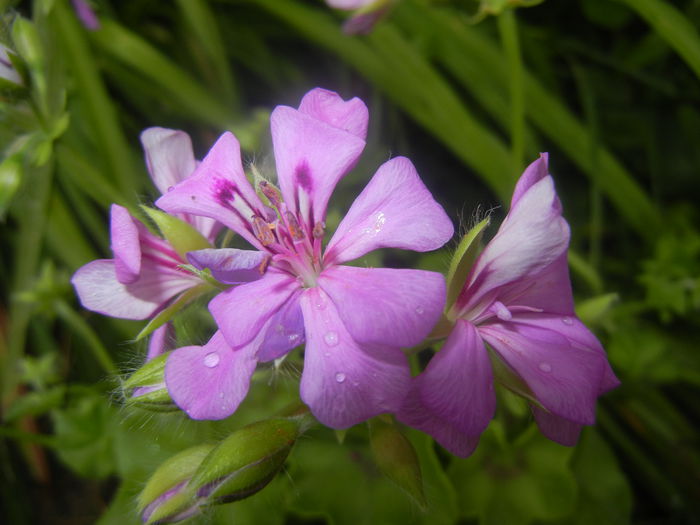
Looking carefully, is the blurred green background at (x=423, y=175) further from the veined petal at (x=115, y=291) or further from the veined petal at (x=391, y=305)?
the veined petal at (x=391, y=305)

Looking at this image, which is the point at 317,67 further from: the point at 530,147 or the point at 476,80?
the point at 530,147

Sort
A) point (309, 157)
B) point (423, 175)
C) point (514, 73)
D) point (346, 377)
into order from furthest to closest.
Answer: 1. point (423, 175)
2. point (514, 73)
3. point (309, 157)
4. point (346, 377)

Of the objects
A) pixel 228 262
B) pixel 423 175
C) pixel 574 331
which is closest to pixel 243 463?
pixel 228 262

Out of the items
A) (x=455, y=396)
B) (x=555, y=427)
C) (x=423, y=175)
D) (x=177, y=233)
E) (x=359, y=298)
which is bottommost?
(x=423, y=175)

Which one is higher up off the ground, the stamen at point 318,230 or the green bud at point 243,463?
the stamen at point 318,230

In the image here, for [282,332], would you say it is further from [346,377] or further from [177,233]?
[177,233]

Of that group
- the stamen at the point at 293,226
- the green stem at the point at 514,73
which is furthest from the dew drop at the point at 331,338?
the green stem at the point at 514,73

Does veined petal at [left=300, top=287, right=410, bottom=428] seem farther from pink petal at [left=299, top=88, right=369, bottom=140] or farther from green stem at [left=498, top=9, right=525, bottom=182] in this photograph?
green stem at [left=498, top=9, right=525, bottom=182]
